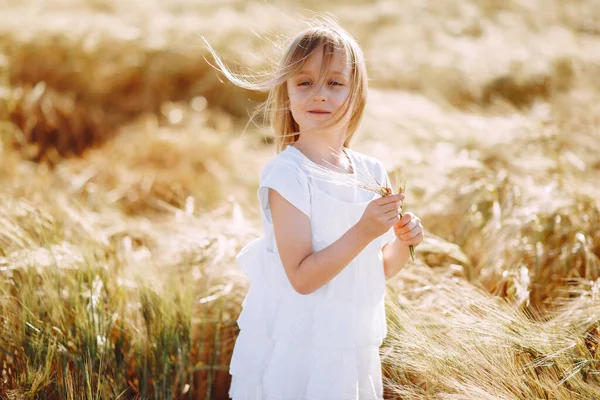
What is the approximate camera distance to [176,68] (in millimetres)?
5727

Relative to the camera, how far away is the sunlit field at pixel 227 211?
5.50 feet

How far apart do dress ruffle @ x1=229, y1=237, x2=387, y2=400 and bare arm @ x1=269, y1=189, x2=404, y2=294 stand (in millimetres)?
108

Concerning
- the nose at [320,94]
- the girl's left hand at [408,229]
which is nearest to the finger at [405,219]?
the girl's left hand at [408,229]

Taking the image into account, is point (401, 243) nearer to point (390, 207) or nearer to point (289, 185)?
point (390, 207)

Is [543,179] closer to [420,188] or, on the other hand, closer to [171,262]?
[420,188]

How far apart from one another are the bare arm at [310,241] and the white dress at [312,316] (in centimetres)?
4

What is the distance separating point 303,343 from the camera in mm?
1536

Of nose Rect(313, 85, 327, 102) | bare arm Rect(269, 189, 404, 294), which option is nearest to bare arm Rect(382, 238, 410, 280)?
bare arm Rect(269, 189, 404, 294)

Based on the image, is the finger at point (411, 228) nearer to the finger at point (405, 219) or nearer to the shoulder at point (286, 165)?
the finger at point (405, 219)

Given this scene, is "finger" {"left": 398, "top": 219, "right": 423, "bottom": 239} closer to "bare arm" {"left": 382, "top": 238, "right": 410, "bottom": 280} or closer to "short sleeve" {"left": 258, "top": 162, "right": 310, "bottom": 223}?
"bare arm" {"left": 382, "top": 238, "right": 410, "bottom": 280}

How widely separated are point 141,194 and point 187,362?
2.09m

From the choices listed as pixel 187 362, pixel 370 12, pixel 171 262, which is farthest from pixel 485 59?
pixel 187 362

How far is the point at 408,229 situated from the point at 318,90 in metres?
0.43

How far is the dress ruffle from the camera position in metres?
1.51
